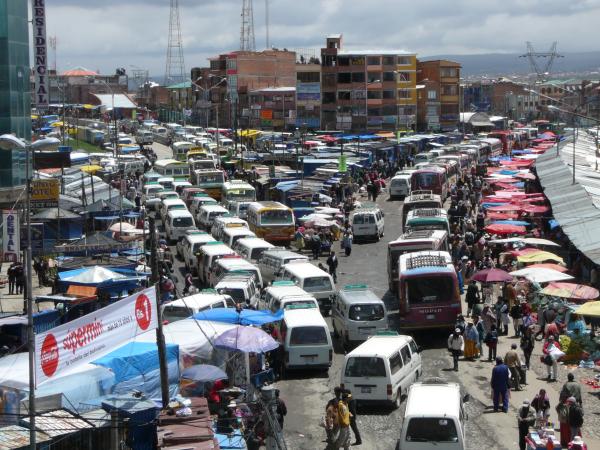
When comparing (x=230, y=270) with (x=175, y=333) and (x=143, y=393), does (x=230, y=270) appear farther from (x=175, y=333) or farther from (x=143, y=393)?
(x=143, y=393)

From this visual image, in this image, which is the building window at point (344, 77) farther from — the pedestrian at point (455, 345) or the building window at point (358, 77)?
the pedestrian at point (455, 345)

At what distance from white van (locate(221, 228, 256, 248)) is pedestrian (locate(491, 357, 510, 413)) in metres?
19.0

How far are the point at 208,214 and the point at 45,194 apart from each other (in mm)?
11306

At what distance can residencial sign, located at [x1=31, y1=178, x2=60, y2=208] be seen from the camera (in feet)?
125

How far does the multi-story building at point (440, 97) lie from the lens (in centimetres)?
12175

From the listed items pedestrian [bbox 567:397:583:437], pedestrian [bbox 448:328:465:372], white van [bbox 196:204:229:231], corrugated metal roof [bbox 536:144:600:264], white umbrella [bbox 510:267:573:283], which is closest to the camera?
pedestrian [bbox 567:397:583:437]

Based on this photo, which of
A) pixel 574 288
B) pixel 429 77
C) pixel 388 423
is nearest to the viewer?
pixel 388 423

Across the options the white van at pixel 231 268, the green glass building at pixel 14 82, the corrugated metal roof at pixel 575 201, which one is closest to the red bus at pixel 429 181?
the corrugated metal roof at pixel 575 201

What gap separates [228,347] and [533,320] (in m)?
10.0

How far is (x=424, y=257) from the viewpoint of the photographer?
28547 millimetres

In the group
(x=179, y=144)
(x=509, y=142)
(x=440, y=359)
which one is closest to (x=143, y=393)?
(x=440, y=359)

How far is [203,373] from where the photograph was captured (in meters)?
21.1

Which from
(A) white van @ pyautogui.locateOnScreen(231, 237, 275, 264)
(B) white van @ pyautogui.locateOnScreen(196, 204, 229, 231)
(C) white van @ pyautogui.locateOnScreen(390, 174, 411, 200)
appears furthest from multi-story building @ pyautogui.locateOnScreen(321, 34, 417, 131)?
(A) white van @ pyautogui.locateOnScreen(231, 237, 275, 264)

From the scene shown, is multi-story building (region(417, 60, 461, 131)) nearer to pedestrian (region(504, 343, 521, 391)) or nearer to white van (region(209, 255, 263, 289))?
white van (region(209, 255, 263, 289))
